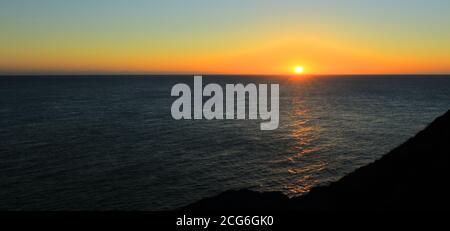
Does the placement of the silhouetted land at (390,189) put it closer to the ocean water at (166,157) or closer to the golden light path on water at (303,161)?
the ocean water at (166,157)

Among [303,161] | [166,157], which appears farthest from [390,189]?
[166,157]

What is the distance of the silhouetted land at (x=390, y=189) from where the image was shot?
15234 millimetres

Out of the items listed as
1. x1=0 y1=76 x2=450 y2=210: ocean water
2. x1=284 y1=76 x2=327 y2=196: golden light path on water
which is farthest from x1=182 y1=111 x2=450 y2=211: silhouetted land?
x1=284 y1=76 x2=327 y2=196: golden light path on water

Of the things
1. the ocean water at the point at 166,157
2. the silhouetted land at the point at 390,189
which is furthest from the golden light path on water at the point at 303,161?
the silhouetted land at the point at 390,189

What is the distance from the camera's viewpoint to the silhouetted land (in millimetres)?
15234

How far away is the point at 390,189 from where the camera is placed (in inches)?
685

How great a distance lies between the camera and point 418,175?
16625 mm

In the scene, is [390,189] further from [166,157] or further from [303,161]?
[166,157]

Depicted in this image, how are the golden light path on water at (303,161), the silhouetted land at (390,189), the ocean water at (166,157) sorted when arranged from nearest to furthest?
the silhouetted land at (390,189) < the ocean water at (166,157) < the golden light path on water at (303,161)

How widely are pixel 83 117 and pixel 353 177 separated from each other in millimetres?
80717

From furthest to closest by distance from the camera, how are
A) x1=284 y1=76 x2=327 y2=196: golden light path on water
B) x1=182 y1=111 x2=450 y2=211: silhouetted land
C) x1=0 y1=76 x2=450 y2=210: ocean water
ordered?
x1=284 y1=76 x2=327 y2=196: golden light path on water → x1=0 y1=76 x2=450 y2=210: ocean water → x1=182 y1=111 x2=450 y2=211: silhouetted land

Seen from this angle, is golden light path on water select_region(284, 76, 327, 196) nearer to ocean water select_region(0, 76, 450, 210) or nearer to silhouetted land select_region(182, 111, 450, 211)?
ocean water select_region(0, 76, 450, 210)

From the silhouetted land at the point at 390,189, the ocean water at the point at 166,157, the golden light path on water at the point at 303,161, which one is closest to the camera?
the silhouetted land at the point at 390,189
